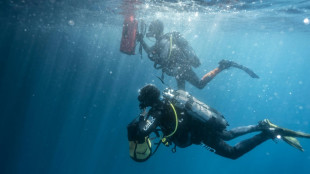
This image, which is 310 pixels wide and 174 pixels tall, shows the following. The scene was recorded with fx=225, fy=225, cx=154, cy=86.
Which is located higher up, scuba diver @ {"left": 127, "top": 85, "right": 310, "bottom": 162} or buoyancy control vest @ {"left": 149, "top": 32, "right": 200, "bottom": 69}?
buoyancy control vest @ {"left": 149, "top": 32, "right": 200, "bottom": 69}

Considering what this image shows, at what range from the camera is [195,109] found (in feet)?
17.4

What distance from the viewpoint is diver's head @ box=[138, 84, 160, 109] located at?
4.90 metres

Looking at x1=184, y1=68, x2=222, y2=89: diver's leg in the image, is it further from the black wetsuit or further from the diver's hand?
the black wetsuit

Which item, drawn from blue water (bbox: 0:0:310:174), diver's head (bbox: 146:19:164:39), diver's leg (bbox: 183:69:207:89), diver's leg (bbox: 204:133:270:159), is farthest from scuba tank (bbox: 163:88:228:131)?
blue water (bbox: 0:0:310:174)

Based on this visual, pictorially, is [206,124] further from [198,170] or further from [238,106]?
[238,106]

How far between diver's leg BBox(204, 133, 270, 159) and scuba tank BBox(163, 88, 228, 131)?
0.60 meters

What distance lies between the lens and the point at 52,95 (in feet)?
136

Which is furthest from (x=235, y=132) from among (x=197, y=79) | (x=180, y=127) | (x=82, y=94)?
(x=82, y=94)

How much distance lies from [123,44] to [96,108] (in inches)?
1279

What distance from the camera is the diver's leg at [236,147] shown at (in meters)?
5.88

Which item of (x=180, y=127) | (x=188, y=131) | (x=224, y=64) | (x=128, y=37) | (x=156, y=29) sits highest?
(x=156, y=29)

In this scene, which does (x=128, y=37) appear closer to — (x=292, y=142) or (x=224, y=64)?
(x=224, y=64)

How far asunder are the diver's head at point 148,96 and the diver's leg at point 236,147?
6.72 feet

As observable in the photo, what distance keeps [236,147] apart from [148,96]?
9.80 feet
